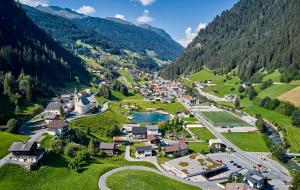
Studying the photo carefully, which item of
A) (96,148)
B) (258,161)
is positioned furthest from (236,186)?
(96,148)

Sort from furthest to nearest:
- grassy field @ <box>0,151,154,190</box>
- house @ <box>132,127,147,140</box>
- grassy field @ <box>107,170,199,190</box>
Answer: house @ <box>132,127,147,140</box> < grassy field @ <box>107,170,199,190</box> < grassy field @ <box>0,151,154,190</box>

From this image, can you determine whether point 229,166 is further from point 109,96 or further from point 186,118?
point 109,96

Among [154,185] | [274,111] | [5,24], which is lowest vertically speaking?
[154,185]

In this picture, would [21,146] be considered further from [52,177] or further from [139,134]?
[139,134]

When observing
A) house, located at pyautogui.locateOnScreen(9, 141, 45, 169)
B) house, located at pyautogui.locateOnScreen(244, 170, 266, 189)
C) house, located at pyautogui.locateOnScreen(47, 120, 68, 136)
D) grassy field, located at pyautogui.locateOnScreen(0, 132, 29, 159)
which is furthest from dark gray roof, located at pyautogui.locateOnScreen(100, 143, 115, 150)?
house, located at pyautogui.locateOnScreen(244, 170, 266, 189)

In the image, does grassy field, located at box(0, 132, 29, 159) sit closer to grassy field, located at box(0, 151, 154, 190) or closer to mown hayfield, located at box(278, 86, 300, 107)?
grassy field, located at box(0, 151, 154, 190)

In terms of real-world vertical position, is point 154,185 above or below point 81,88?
below

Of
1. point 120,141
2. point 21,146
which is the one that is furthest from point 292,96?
point 21,146
